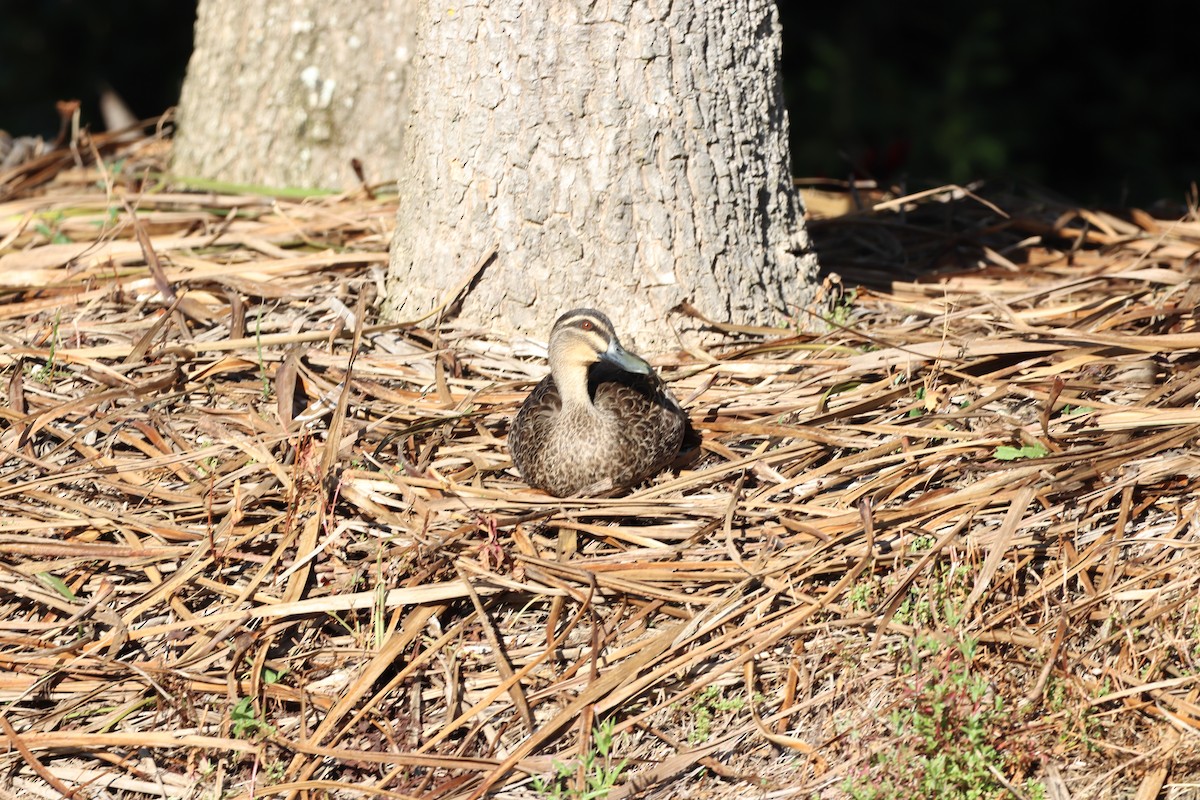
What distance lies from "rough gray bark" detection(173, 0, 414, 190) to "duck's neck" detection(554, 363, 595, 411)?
8.05 feet

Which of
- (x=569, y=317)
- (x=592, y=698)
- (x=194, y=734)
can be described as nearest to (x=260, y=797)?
(x=194, y=734)

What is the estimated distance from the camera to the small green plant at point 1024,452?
366cm

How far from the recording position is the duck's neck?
4043mm

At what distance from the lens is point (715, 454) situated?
13.3 ft

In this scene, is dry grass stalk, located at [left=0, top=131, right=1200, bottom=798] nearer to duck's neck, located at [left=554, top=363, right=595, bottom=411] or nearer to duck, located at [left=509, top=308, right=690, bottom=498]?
duck, located at [left=509, top=308, right=690, bottom=498]

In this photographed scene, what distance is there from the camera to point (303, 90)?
604 cm

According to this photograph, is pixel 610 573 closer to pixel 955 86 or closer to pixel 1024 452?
pixel 1024 452

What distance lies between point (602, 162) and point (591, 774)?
2.16 metres

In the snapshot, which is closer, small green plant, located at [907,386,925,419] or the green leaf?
the green leaf

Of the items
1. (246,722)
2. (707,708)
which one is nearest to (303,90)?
(246,722)

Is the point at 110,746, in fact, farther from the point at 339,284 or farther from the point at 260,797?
the point at 339,284

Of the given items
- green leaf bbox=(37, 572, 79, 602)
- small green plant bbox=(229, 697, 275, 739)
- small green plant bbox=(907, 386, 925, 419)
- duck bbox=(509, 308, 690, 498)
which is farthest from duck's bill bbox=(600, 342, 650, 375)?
green leaf bbox=(37, 572, 79, 602)

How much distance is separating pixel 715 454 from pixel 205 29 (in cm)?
384

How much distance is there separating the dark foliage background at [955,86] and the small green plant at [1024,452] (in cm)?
670
